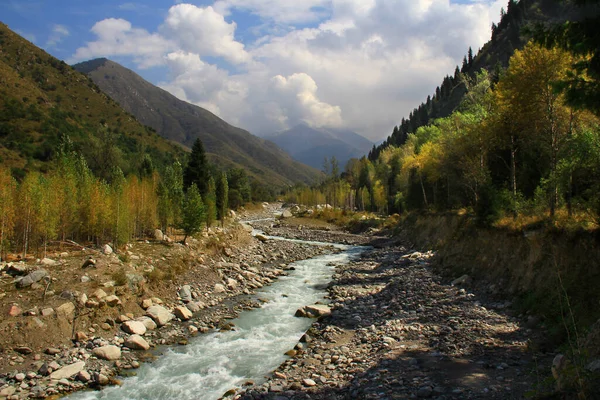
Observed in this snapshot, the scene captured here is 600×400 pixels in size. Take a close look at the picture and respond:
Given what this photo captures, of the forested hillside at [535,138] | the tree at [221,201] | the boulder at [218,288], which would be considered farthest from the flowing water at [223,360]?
the tree at [221,201]

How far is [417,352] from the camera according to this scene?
13.1 metres

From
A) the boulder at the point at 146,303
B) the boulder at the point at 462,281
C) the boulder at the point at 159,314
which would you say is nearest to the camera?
the boulder at the point at 159,314

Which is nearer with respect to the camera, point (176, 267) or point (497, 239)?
point (497, 239)

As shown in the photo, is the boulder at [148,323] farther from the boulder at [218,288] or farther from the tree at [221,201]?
the tree at [221,201]

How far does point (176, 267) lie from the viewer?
25953 mm

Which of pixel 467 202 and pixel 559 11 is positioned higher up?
pixel 559 11

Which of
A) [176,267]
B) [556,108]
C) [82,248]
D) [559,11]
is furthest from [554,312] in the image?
[559,11]

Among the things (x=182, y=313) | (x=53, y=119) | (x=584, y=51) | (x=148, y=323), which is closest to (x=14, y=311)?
(x=148, y=323)

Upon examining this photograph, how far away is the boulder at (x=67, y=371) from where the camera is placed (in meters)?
12.9

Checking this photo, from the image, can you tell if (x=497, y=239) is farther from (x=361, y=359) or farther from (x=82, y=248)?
(x=82, y=248)

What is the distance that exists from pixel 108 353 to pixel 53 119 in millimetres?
100587

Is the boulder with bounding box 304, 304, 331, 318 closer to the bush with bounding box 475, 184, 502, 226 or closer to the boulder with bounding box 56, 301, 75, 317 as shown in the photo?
the boulder with bounding box 56, 301, 75, 317

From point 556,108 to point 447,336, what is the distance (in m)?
14.3

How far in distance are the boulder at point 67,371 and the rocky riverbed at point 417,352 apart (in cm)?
670
